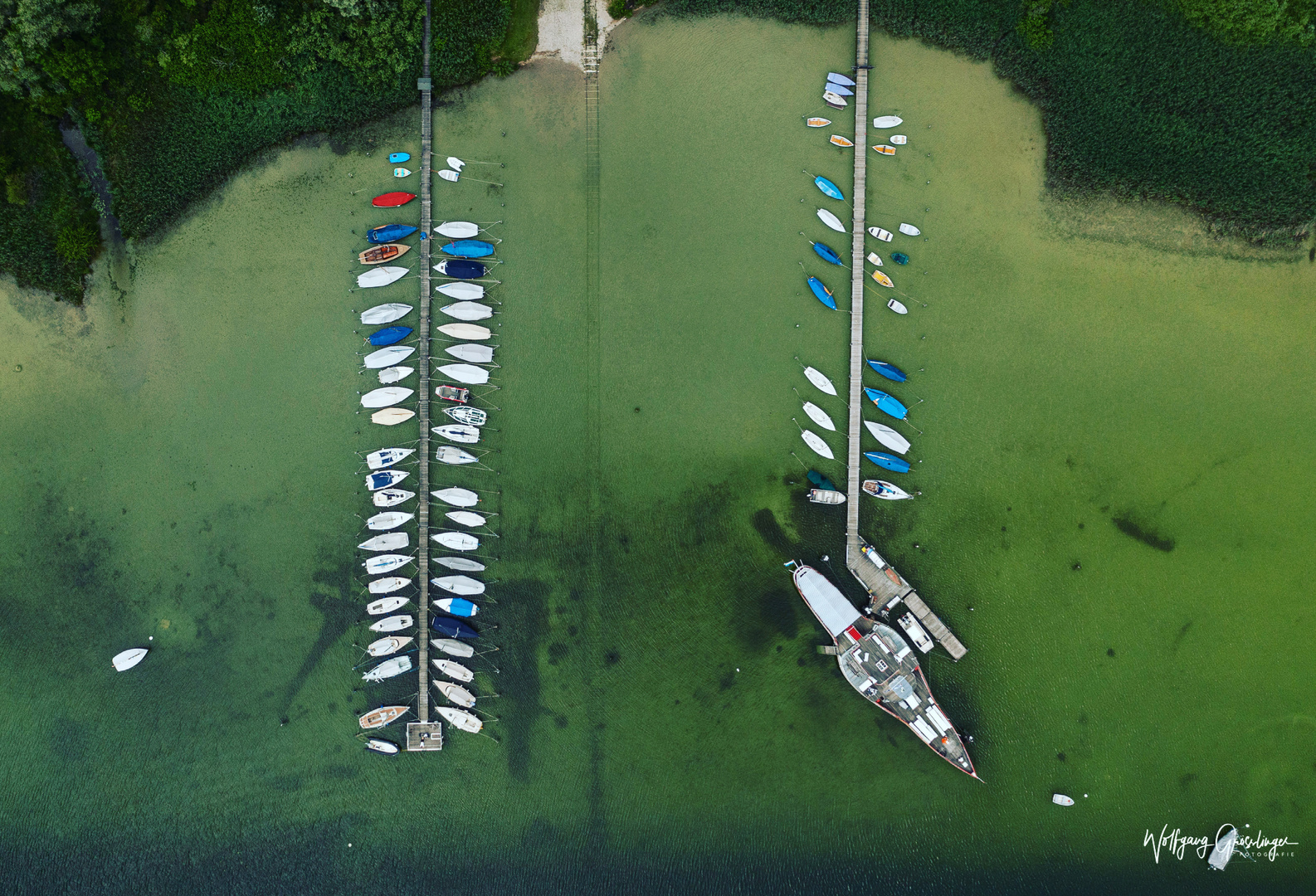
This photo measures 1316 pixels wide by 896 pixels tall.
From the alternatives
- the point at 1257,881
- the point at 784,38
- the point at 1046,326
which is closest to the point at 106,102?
the point at 784,38

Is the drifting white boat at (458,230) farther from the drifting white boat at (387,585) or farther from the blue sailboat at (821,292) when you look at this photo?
the drifting white boat at (387,585)

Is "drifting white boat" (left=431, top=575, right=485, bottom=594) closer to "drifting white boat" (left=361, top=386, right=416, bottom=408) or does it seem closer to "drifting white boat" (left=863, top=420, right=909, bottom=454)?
"drifting white boat" (left=361, top=386, right=416, bottom=408)

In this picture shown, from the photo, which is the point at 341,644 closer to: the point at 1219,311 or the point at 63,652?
the point at 63,652

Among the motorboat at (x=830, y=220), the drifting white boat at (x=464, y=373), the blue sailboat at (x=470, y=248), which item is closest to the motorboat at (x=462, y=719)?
the drifting white boat at (x=464, y=373)

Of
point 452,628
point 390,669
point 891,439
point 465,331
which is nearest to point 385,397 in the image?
point 465,331

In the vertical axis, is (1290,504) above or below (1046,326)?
below

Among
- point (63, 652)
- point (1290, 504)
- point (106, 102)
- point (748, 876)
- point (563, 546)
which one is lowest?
point (748, 876)

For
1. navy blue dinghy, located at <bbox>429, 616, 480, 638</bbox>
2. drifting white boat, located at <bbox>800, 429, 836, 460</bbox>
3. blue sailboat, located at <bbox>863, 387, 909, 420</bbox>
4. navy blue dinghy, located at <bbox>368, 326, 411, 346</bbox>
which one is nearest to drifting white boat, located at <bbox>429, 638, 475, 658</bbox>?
navy blue dinghy, located at <bbox>429, 616, 480, 638</bbox>
